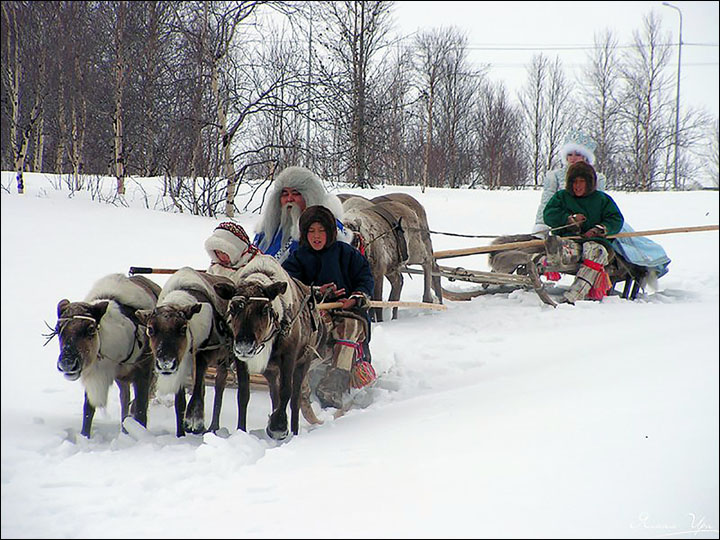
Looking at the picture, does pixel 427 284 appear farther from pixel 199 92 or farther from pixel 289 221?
pixel 199 92

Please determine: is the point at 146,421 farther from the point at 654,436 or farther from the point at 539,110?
the point at 539,110

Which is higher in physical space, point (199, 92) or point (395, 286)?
point (199, 92)

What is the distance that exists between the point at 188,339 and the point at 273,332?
1.47ft

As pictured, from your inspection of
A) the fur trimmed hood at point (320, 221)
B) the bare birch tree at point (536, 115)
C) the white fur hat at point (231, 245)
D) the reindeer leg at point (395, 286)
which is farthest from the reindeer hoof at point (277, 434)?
the bare birch tree at point (536, 115)

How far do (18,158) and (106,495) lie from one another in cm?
927

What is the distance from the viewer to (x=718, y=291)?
8008 millimetres

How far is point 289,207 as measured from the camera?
222 inches

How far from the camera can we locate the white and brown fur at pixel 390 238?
672 centimetres

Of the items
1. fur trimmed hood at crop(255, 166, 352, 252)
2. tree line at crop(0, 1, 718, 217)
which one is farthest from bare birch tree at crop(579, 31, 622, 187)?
fur trimmed hood at crop(255, 166, 352, 252)

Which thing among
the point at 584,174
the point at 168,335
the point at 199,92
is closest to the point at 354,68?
the point at 199,92

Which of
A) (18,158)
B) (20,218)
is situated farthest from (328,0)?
(20,218)

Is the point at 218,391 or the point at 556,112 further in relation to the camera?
the point at 556,112

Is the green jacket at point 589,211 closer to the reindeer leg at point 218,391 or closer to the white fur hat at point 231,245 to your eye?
the white fur hat at point 231,245

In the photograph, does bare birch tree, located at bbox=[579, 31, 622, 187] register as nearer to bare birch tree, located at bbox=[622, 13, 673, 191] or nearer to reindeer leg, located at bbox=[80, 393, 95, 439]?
bare birch tree, located at bbox=[622, 13, 673, 191]
